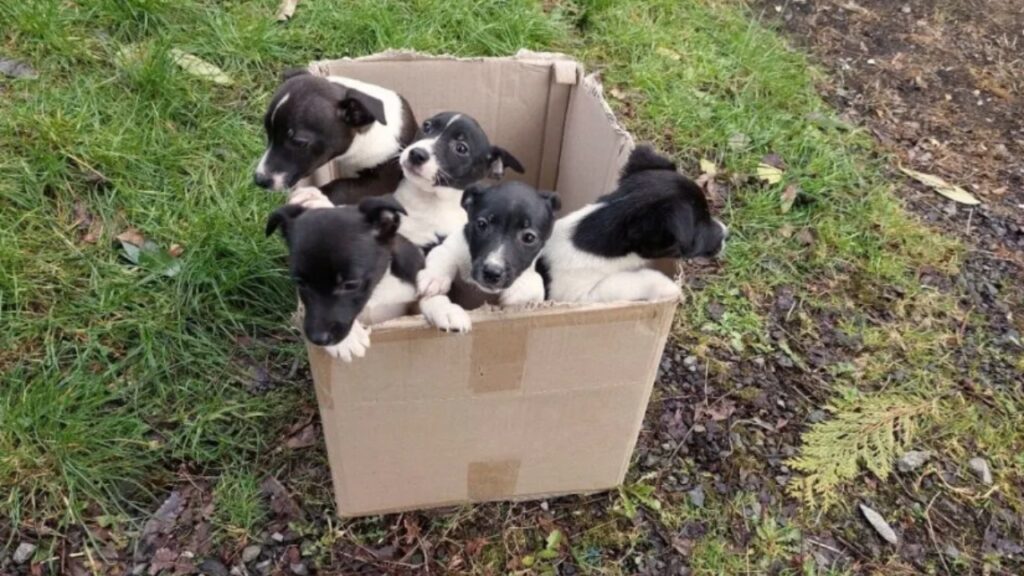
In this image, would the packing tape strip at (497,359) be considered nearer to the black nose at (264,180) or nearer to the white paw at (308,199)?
the white paw at (308,199)

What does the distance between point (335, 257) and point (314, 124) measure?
826mm

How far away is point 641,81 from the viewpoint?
434 centimetres

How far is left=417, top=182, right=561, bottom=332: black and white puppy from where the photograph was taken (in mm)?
2225

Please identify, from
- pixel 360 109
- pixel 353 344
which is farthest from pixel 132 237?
pixel 353 344

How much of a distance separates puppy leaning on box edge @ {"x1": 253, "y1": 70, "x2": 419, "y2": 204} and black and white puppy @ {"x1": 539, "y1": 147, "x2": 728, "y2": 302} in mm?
764

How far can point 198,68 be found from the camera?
3.83 meters

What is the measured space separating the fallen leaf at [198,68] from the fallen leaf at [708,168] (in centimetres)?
219

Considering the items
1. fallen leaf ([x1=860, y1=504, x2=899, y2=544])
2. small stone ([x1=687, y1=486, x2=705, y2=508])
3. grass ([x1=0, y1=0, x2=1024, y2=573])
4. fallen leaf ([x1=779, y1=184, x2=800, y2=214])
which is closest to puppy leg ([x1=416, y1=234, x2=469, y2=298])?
grass ([x1=0, y1=0, x2=1024, y2=573])

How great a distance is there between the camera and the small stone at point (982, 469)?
2.93m

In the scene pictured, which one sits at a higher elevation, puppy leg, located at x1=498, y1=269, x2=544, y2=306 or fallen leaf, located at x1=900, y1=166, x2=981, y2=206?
puppy leg, located at x1=498, y1=269, x2=544, y2=306

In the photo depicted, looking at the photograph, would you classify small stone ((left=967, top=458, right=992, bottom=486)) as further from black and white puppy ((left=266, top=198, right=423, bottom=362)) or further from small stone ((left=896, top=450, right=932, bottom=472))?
black and white puppy ((left=266, top=198, right=423, bottom=362))

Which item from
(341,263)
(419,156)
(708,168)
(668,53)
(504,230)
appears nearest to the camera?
(341,263)

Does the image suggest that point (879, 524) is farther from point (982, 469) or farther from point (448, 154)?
→ point (448, 154)

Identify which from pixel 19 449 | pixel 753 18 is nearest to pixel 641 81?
pixel 753 18
